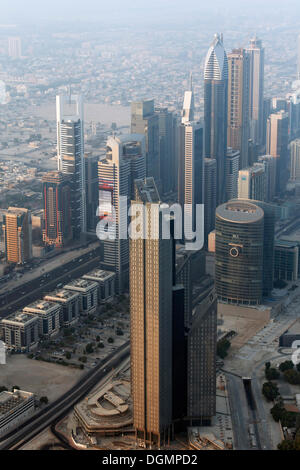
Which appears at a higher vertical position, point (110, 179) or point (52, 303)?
point (110, 179)

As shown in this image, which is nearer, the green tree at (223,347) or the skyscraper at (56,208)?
the green tree at (223,347)

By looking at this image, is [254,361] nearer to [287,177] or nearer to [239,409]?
[239,409]

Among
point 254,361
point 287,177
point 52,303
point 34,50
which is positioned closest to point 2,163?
point 34,50

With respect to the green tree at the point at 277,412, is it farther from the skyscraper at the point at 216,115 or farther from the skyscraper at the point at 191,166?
the skyscraper at the point at 216,115

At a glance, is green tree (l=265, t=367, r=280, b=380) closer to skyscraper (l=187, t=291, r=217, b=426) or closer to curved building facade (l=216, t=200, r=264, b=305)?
skyscraper (l=187, t=291, r=217, b=426)

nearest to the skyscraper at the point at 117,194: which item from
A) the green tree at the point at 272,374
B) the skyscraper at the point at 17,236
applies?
the skyscraper at the point at 17,236

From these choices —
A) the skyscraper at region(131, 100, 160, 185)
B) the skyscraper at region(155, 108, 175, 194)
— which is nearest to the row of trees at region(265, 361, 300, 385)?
the skyscraper at region(131, 100, 160, 185)

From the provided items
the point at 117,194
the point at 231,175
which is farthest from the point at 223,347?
the point at 231,175
